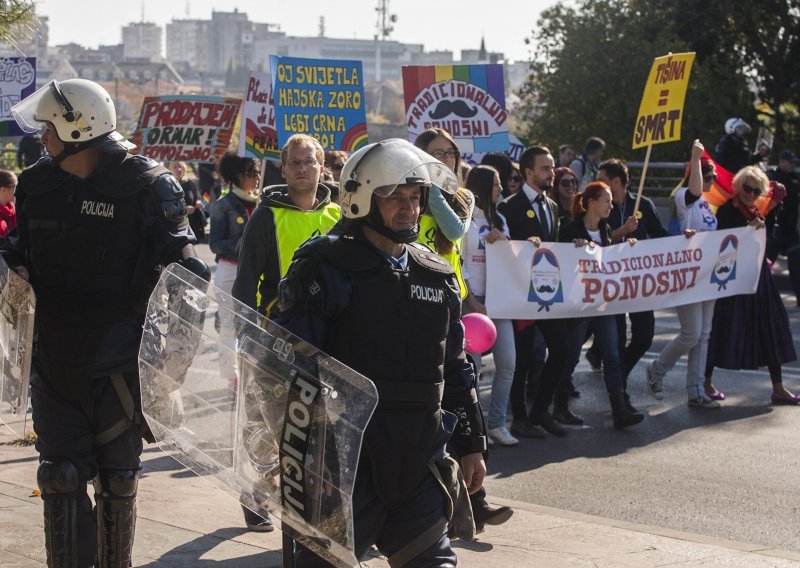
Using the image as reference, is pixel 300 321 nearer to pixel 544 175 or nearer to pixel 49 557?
pixel 49 557

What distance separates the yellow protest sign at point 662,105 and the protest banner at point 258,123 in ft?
10.3

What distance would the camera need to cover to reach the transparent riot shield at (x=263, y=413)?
10.8 ft

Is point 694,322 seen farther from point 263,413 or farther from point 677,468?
point 263,413

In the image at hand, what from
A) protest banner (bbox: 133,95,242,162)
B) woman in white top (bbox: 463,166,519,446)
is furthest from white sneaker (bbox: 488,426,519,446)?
protest banner (bbox: 133,95,242,162)

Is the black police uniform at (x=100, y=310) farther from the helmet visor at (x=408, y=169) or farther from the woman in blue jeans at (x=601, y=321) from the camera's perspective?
the woman in blue jeans at (x=601, y=321)

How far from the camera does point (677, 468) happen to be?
7.45 m

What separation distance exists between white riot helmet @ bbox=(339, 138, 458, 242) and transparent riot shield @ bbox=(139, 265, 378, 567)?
48cm

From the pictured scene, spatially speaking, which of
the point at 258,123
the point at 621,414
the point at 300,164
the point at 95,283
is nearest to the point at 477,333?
the point at 300,164

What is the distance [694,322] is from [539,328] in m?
1.34

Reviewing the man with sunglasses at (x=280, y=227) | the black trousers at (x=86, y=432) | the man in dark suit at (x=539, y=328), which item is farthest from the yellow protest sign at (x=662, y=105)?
the black trousers at (x=86, y=432)

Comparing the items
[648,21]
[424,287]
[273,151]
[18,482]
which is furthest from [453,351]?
[648,21]

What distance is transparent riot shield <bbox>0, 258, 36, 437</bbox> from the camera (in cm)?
451

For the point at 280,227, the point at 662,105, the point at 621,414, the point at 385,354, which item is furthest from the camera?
the point at 662,105

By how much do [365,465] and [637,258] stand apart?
20.3ft
